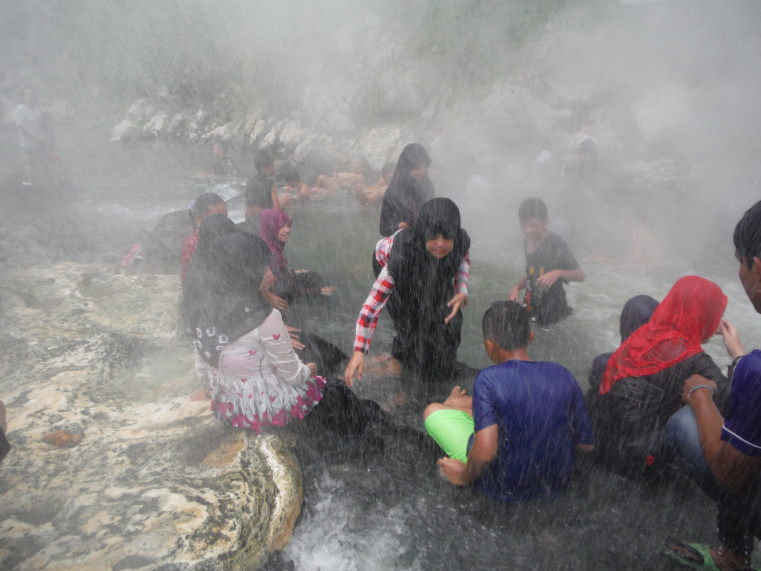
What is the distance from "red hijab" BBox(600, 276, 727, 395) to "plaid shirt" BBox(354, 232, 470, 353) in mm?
1286

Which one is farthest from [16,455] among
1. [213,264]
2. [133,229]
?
[133,229]

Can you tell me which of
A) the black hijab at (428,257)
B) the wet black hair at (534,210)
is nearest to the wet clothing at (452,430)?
the black hijab at (428,257)

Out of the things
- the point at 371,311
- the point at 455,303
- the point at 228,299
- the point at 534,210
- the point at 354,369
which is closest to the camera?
the point at 228,299

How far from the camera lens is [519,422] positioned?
6.84 ft

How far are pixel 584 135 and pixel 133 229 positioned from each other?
9.86 meters

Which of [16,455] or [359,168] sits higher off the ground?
[359,168]

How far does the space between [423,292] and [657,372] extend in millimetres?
1560

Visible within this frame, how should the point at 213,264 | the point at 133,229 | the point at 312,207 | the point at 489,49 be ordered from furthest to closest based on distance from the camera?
the point at 489,49 → the point at 312,207 → the point at 133,229 → the point at 213,264

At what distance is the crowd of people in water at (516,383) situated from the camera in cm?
200

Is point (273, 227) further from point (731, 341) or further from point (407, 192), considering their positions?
point (731, 341)

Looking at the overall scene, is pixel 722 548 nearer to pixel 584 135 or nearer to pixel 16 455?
pixel 16 455

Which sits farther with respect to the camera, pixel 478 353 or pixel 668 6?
pixel 668 6

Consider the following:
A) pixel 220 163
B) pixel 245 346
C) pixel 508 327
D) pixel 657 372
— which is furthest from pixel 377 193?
pixel 657 372

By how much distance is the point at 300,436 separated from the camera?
285cm
